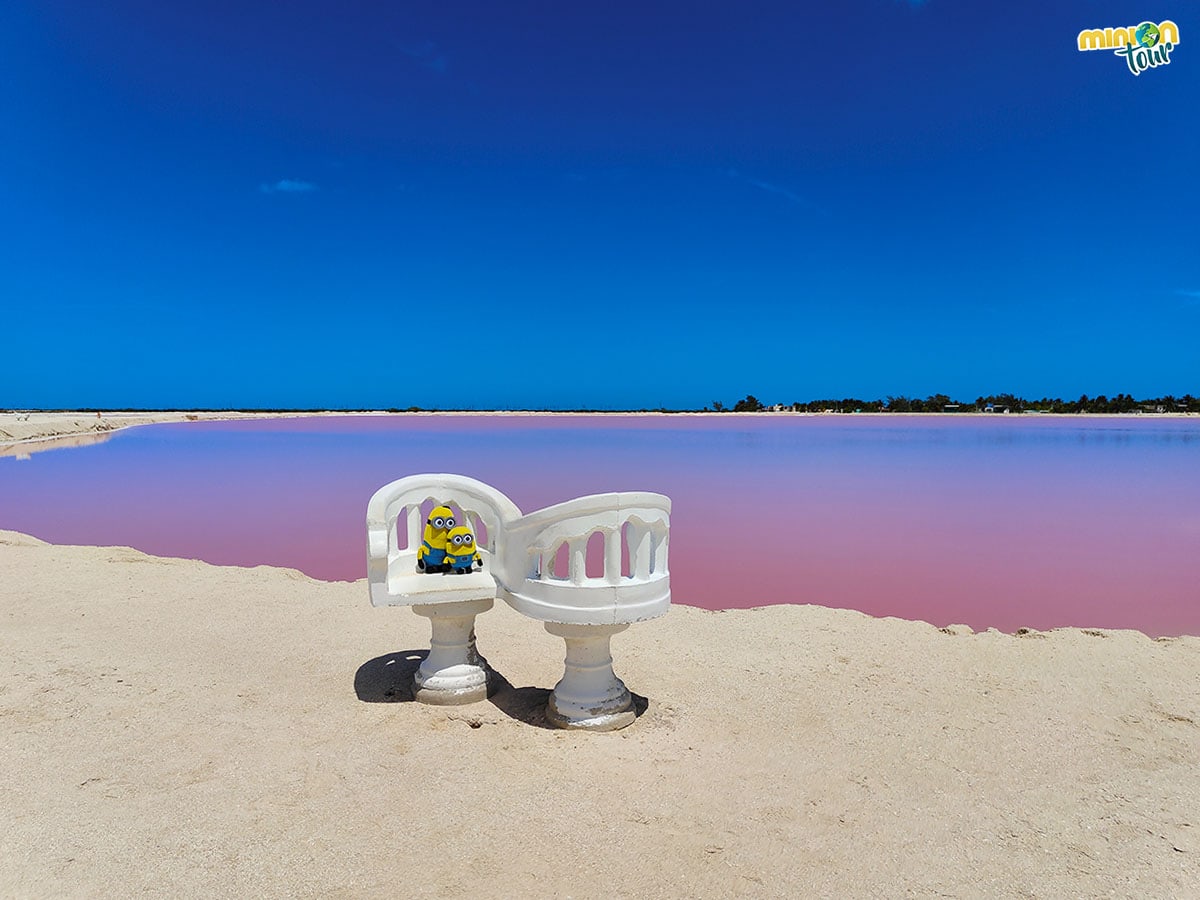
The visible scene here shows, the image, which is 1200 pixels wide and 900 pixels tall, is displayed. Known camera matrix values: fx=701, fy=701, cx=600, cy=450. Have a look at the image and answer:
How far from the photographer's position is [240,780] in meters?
3.79

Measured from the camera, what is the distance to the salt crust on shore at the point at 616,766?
309 cm

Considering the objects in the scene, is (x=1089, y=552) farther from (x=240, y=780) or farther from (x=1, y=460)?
(x=1, y=460)

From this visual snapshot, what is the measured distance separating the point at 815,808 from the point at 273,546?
9115mm

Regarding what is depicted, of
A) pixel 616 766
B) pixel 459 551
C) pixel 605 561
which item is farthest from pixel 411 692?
pixel 605 561

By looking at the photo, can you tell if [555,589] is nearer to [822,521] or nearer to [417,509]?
[417,509]

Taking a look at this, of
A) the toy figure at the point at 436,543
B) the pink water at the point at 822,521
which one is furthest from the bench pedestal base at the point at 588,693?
the pink water at the point at 822,521

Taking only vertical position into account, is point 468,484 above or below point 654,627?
above

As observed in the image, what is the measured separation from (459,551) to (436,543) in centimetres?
17

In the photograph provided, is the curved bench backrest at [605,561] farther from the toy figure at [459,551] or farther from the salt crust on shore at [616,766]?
the salt crust on shore at [616,766]

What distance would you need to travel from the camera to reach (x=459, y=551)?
5.01m

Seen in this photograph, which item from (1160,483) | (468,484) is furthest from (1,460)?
(1160,483)

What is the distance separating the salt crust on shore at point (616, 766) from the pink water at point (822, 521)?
1.82 meters

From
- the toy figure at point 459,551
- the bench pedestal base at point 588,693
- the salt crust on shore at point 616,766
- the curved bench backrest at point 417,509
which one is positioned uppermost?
the curved bench backrest at point 417,509

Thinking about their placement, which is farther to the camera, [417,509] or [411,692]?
[417,509]
